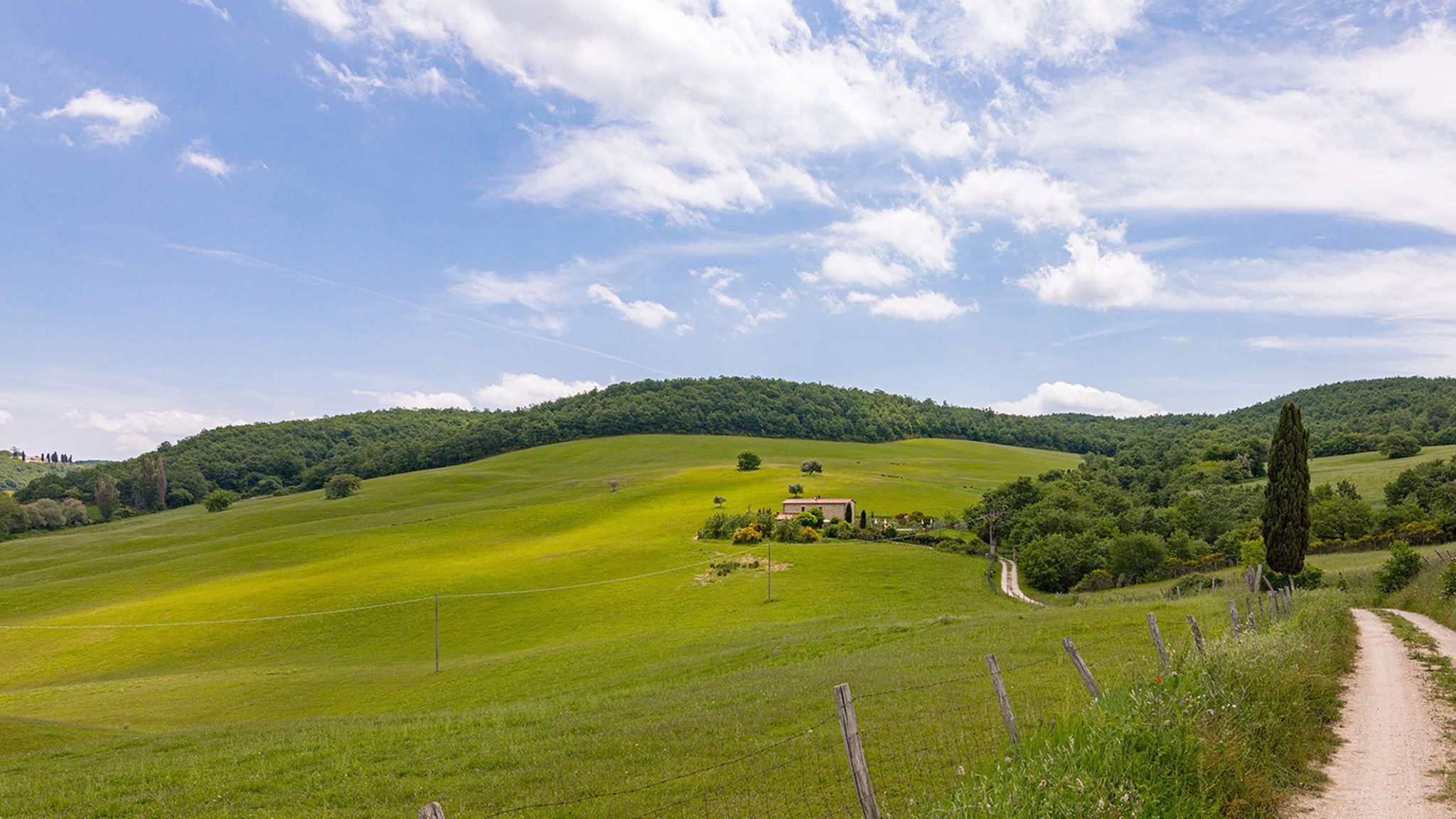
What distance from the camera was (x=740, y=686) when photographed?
767 inches

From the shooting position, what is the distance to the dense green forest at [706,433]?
362 feet

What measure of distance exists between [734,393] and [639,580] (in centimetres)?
14155

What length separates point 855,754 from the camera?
5742mm

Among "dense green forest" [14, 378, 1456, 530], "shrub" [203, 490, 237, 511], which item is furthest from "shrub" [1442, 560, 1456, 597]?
"shrub" [203, 490, 237, 511]

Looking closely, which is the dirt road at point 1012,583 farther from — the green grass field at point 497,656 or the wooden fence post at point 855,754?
the wooden fence post at point 855,754

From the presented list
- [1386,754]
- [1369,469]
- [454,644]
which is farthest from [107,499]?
[1369,469]

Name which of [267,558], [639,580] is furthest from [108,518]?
[639,580]

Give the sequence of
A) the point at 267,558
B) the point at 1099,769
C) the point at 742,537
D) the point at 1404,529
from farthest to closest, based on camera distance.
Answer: the point at 267,558 → the point at 742,537 → the point at 1404,529 → the point at 1099,769

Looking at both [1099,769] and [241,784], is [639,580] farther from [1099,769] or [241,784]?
[1099,769]

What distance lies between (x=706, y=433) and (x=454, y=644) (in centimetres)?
13105

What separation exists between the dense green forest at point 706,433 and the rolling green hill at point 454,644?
38.2 m

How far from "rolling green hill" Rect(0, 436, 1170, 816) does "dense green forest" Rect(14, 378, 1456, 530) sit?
3815 cm

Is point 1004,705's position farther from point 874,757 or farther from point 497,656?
point 497,656

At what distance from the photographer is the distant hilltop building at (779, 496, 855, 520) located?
74.8 m
